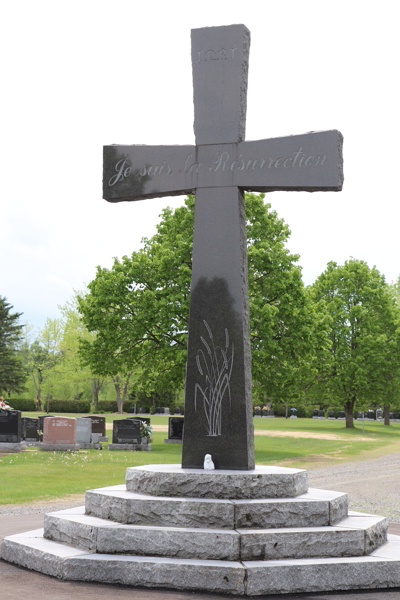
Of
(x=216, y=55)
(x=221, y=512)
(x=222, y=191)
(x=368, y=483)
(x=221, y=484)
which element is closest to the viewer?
(x=221, y=512)

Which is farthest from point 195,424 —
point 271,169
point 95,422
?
point 95,422

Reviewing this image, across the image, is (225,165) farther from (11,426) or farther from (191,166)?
(11,426)

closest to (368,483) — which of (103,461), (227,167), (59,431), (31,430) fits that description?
(103,461)

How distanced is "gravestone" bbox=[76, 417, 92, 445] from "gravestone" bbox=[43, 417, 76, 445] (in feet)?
→ 4.44

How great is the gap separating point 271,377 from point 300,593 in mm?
19863

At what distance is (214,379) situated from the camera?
7633 millimetres

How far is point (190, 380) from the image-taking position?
25.4 feet

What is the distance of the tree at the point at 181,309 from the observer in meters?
24.7

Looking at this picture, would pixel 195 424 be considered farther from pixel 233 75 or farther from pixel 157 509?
pixel 233 75

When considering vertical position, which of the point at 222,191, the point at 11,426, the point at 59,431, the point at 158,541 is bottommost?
the point at 59,431

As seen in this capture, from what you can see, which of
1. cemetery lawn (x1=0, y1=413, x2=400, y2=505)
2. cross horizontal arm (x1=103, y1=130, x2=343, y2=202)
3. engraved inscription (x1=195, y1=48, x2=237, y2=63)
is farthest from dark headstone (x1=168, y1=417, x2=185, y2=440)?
engraved inscription (x1=195, y1=48, x2=237, y2=63)

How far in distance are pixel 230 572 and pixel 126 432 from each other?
2006 cm

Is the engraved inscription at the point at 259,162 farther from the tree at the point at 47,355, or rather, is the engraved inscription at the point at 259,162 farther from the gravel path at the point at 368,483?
the tree at the point at 47,355

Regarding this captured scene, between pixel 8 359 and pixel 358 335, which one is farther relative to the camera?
pixel 8 359
